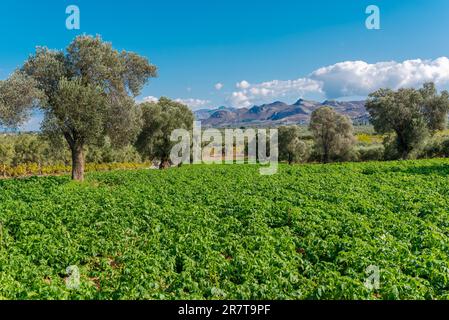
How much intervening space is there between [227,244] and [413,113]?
50472mm

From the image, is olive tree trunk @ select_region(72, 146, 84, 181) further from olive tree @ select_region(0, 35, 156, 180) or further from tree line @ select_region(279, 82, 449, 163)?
tree line @ select_region(279, 82, 449, 163)

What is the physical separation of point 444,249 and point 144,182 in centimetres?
2274

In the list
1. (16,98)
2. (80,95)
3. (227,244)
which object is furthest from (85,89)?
(227,244)

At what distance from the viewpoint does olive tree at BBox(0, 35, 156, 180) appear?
27.0 m

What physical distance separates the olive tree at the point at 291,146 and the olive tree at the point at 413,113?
2174 centimetres

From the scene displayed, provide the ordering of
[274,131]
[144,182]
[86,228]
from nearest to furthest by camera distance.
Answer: [86,228] < [144,182] < [274,131]

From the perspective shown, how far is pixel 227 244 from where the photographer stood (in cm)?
1218

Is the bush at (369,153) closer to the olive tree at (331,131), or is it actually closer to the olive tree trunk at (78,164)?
the olive tree at (331,131)

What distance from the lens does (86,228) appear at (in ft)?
47.1

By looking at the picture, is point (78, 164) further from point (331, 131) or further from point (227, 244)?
point (331, 131)

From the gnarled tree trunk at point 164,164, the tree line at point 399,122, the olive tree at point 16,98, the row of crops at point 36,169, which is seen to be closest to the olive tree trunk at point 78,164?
the olive tree at point 16,98

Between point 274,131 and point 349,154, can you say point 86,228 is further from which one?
point 274,131
